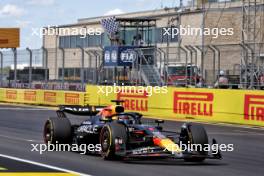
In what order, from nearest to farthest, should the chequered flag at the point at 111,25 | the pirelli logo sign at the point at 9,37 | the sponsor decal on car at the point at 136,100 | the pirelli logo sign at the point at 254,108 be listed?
the pirelli logo sign at the point at 254,108
the sponsor decal on car at the point at 136,100
the chequered flag at the point at 111,25
the pirelli logo sign at the point at 9,37

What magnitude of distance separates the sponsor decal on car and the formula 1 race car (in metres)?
13.6

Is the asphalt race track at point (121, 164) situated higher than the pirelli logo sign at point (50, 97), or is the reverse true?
the pirelli logo sign at point (50, 97)

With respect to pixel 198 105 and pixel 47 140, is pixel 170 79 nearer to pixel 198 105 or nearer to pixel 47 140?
pixel 198 105

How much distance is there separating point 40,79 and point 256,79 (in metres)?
13.8

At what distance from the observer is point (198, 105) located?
24.2 m

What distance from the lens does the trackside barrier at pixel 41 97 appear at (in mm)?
31237

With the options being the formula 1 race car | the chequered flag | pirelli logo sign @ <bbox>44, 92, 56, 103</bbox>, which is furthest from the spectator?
the chequered flag

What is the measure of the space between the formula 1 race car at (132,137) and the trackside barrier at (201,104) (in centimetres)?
997

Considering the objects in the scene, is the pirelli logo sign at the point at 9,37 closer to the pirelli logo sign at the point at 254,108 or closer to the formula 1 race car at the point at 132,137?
the pirelli logo sign at the point at 254,108

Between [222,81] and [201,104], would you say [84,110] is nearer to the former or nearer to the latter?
[201,104]

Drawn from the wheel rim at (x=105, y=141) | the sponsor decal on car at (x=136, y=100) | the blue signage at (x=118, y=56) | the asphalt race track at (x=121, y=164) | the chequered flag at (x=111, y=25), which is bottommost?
the asphalt race track at (x=121, y=164)

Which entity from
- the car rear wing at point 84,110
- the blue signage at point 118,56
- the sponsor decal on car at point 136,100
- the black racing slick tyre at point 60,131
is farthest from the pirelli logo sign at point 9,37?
the black racing slick tyre at point 60,131

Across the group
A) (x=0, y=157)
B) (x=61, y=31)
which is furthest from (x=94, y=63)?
(x=61, y=31)

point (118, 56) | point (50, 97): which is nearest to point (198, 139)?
point (118, 56)
